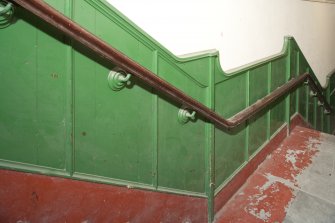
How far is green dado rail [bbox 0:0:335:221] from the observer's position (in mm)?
1390

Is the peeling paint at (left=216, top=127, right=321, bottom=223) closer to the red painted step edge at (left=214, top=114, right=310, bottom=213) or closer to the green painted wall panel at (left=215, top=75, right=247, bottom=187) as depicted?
the red painted step edge at (left=214, top=114, right=310, bottom=213)

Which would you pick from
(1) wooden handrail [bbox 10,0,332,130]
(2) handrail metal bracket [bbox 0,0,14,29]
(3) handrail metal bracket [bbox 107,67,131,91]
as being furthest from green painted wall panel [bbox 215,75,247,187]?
(2) handrail metal bracket [bbox 0,0,14,29]

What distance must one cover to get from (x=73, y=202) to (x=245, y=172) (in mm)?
2009

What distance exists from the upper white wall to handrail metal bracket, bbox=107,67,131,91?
46 cm

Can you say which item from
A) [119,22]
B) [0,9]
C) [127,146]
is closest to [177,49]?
[119,22]

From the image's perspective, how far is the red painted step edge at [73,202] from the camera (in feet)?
4.55

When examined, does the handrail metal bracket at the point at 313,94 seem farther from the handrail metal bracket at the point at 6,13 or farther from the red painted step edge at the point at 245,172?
the handrail metal bracket at the point at 6,13

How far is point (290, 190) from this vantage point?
9.14 ft

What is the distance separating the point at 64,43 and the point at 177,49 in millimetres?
1004

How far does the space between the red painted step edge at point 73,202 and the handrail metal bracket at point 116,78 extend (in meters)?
0.61

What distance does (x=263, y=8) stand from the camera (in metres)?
3.36

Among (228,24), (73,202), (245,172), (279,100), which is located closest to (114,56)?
(73,202)

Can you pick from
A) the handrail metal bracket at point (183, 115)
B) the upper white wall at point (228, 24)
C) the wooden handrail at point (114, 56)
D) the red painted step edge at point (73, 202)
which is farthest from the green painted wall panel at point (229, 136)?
the red painted step edge at point (73, 202)

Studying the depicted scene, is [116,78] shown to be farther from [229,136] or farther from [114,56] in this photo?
[229,136]
